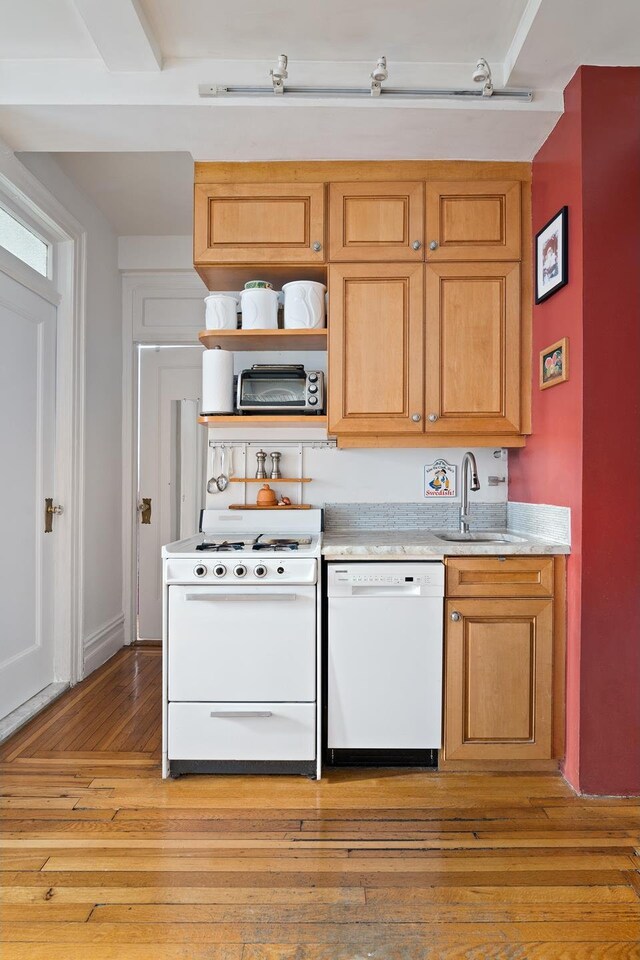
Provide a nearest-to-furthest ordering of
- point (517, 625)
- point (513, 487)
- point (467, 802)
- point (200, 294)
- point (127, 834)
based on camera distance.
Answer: point (127, 834), point (467, 802), point (517, 625), point (513, 487), point (200, 294)

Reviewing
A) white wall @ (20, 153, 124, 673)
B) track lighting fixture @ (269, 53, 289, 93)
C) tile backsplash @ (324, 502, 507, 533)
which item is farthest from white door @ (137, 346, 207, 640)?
track lighting fixture @ (269, 53, 289, 93)

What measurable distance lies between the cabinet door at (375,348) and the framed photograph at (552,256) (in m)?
0.51

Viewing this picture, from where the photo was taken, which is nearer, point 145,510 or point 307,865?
point 307,865

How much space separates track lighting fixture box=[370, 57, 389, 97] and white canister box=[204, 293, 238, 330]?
102cm

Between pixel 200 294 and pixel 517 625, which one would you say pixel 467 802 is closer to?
pixel 517 625

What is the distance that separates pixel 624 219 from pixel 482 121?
0.69m

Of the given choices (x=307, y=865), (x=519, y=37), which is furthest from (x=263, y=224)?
(x=307, y=865)

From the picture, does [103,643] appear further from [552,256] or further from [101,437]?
[552,256]

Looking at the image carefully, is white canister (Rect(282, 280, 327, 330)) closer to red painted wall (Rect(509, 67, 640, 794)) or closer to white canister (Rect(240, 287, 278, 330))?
white canister (Rect(240, 287, 278, 330))

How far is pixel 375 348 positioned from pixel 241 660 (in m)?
1.45

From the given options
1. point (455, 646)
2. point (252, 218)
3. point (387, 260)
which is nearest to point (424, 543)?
point (455, 646)

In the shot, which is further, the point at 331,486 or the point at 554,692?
the point at 331,486

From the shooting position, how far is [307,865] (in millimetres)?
1778

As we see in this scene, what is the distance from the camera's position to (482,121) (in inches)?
92.6
